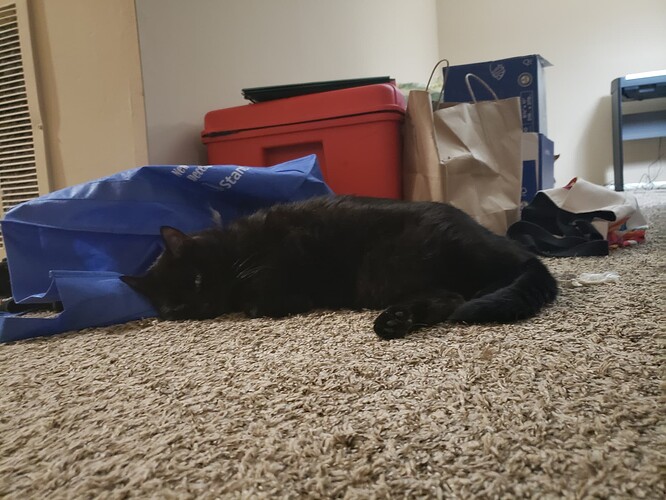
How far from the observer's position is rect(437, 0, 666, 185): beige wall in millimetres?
4027

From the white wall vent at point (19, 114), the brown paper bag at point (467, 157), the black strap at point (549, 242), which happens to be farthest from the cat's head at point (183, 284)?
the black strap at point (549, 242)

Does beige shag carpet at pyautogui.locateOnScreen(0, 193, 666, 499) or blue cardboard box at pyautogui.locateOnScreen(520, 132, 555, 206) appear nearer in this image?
beige shag carpet at pyautogui.locateOnScreen(0, 193, 666, 499)

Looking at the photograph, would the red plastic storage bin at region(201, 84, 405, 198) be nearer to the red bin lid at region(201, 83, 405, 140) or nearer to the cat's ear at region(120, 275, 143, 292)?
the red bin lid at region(201, 83, 405, 140)

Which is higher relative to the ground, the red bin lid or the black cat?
the red bin lid

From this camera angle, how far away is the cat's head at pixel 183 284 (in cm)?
92

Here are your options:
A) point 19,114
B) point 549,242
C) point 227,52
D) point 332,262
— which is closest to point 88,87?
point 19,114

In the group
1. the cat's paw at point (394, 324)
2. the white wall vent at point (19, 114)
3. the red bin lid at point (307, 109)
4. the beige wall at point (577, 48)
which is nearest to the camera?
the cat's paw at point (394, 324)

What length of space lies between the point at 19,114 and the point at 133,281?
0.96 m

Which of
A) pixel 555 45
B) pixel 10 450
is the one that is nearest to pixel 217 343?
pixel 10 450

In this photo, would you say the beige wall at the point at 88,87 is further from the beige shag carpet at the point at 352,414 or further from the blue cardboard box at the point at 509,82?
the blue cardboard box at the point at 509,82

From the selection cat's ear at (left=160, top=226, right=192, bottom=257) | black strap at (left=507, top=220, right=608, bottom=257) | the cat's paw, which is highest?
cat's ear at (left=160, top=226, right=192, bottom=257)

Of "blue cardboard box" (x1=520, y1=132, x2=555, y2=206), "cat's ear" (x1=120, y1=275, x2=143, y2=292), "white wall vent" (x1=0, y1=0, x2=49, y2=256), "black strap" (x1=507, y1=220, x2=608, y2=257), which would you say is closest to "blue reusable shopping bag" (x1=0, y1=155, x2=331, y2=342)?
"cat's ear" (x1=120, y1=275, x2=143, y2=292)

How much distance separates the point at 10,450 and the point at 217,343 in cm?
32

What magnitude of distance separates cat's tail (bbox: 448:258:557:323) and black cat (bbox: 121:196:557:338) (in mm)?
44
